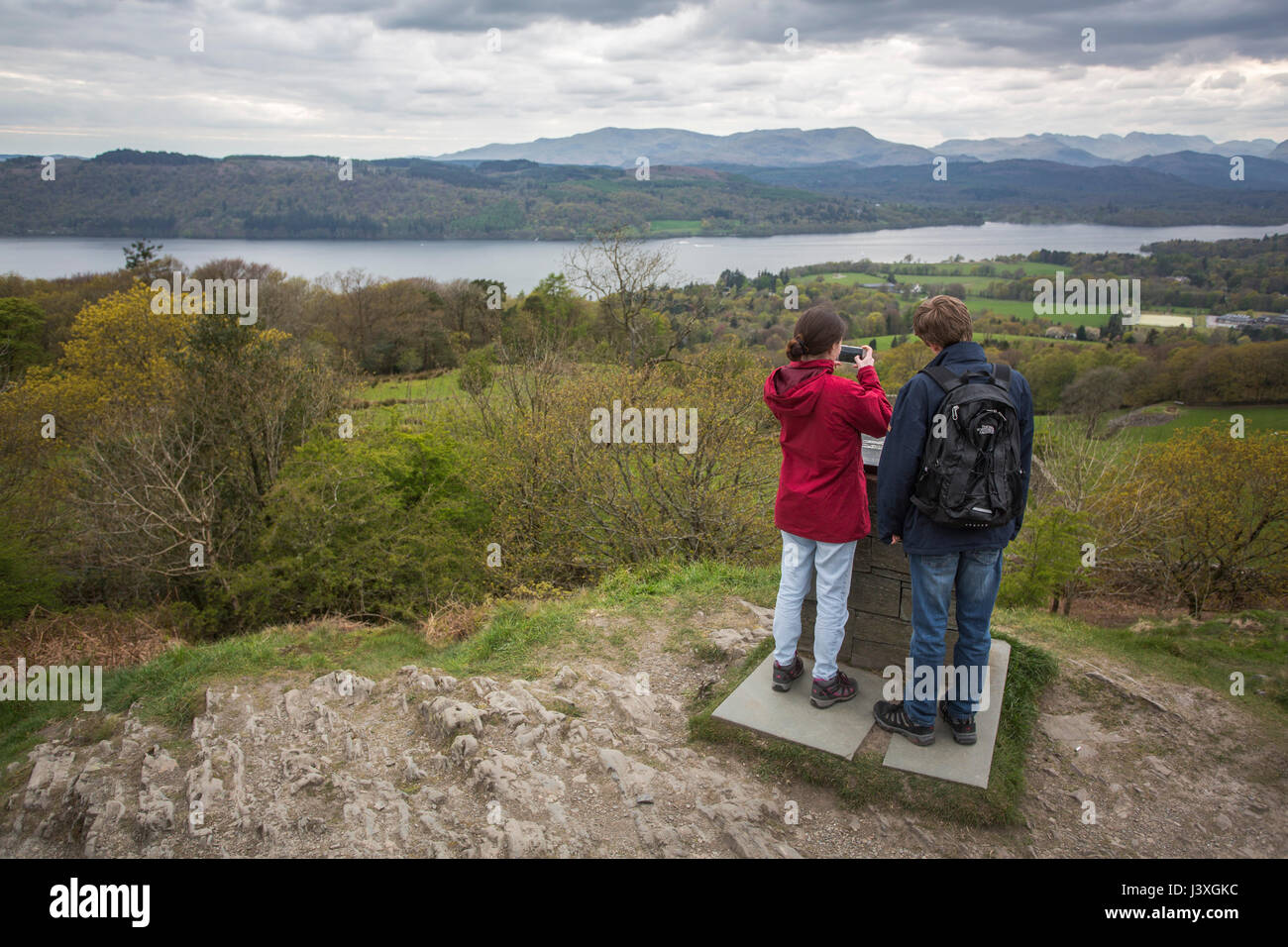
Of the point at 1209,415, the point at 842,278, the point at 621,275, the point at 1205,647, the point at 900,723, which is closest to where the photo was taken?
the point at 900,723

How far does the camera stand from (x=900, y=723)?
4.71 m

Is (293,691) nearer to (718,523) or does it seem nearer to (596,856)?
(596,856)

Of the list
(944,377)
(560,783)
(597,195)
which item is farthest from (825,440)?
(597,195)

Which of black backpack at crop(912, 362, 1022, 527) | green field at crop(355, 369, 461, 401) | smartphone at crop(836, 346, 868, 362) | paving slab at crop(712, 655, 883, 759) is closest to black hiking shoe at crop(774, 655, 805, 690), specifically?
paving slab at crop(712, 655, 883, 759)

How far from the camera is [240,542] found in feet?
55.4

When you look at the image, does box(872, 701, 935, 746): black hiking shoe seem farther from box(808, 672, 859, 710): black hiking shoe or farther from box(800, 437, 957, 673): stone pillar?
box(800, 437, 957, 673): stone pillar

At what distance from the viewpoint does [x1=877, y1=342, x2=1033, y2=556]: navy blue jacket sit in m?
A: 4.04

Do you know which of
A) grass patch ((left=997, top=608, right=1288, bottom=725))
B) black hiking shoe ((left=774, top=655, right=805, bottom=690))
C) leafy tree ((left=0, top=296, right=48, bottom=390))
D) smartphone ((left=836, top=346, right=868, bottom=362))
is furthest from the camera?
leafy tree ((left=0, top=296, right=48, bottom=390))

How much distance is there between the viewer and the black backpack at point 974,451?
3.89 m

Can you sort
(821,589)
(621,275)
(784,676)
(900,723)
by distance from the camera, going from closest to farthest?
1. (900,723)
2. (821,589)
3. (784,676)
4. (621,275)

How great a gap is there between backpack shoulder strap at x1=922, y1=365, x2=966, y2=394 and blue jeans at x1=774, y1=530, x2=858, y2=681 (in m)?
1.15

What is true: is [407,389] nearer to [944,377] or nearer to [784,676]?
[784,676]

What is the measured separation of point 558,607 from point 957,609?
4.73 meters

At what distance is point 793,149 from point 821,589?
19299cm
